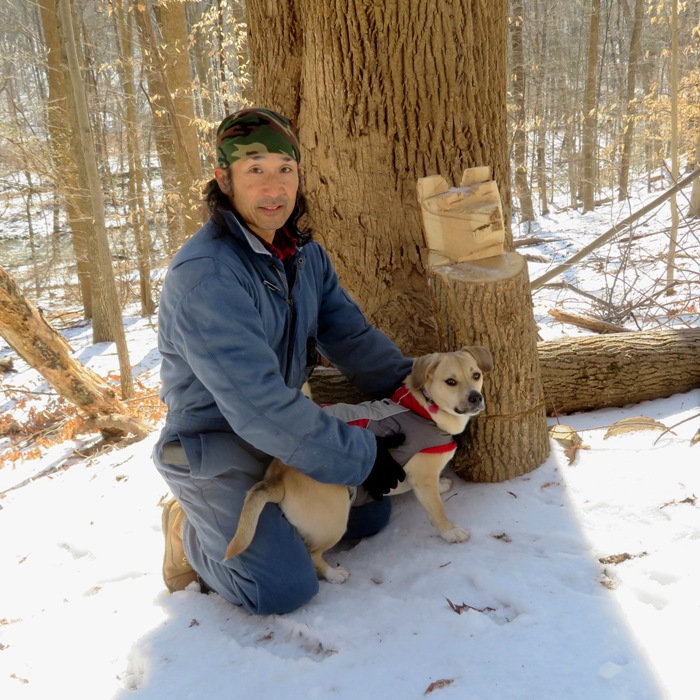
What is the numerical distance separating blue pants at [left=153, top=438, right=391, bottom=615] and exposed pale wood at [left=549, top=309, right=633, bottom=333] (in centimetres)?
420

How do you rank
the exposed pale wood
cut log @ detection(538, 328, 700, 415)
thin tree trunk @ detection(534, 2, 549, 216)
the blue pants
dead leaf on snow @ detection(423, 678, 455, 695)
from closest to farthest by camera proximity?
dead leaf on snow @ detection(423, 678, 455, 695) < the blue pants < cut log @ detection(538, 328, 700, 415) < the exposed pale wood < thin tree trunk @ detection(534, 2, 549, 216)

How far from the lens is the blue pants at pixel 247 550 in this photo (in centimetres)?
246

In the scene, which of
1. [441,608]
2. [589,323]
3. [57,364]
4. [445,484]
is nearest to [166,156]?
[57,364]

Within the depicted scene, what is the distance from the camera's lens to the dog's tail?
7.63ft

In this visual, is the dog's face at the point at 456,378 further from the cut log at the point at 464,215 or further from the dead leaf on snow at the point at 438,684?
the dead leaf on snow at the point at 438,684

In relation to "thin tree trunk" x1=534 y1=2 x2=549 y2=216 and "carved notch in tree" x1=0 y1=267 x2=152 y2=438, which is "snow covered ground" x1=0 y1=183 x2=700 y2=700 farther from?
"thin tree trunk" x1=534 y1=2 x2=549 y2=216

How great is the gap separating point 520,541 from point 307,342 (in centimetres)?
145

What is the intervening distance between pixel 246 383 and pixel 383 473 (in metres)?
0.90

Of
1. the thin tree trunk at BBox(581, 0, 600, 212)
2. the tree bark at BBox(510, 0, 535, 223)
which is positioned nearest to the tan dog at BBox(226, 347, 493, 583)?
the tree bark at BBox(510, 0, 535, 223)

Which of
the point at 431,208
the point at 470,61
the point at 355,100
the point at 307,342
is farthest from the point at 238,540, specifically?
the point at 470,61

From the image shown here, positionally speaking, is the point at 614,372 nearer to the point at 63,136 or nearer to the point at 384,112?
the point at 384,112

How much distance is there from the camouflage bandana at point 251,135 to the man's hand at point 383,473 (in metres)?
1.49

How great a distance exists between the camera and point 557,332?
6.16 meters

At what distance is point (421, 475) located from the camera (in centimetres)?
292
